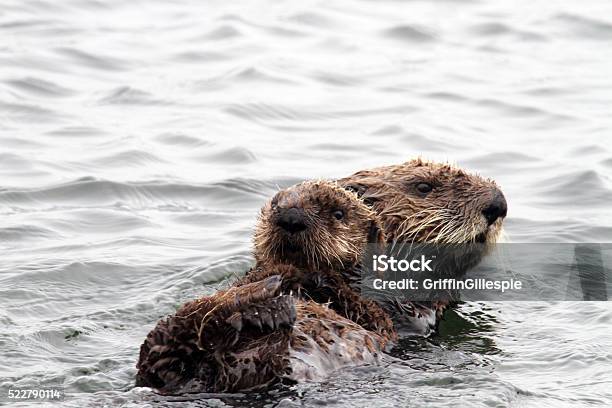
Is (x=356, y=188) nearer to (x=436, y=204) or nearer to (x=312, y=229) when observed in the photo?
(x=436, y=204)

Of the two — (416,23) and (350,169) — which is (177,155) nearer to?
(350,169)

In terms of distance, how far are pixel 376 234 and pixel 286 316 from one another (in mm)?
1208

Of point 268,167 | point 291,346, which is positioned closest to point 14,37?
Answer: point 268,167

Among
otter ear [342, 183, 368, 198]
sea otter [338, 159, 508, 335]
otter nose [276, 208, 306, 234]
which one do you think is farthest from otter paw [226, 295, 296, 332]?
A: otter ear [342, 183, 368, 198]

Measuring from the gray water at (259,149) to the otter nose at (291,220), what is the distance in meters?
0.81

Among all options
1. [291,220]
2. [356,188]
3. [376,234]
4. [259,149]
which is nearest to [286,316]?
[291,220]

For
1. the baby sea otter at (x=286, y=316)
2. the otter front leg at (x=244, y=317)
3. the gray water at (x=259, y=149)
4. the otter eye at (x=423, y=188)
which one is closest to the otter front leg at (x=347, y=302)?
the baby sea otter at (x=286, y=316)

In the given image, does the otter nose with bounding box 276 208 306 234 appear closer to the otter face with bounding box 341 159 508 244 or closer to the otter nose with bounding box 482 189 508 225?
the otter face with bounding box 341 159 508 244

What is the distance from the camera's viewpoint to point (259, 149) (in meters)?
10.9

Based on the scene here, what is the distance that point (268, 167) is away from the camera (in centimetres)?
1030

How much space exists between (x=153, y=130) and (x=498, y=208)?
5806 millimetres

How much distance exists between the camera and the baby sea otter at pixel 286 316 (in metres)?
4.82

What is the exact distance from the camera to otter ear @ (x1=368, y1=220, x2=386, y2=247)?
587 cm

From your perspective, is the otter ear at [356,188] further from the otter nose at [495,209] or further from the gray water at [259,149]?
the gray water at [259,149]
